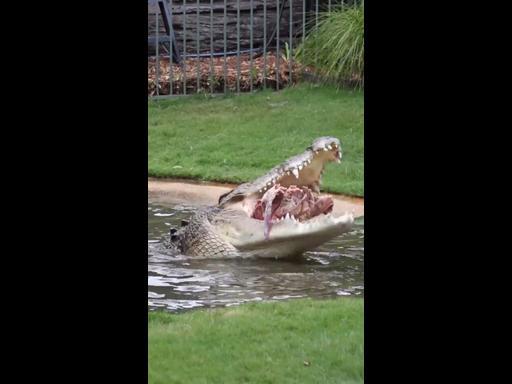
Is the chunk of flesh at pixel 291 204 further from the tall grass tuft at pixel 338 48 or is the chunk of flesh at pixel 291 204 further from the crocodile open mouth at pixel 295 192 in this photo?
the tall grass tuft at pixel 338 48

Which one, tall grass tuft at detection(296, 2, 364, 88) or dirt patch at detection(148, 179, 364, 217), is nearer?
dirt patch at detection(148, 179, 364, 217)

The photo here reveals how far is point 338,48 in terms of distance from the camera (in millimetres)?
11617

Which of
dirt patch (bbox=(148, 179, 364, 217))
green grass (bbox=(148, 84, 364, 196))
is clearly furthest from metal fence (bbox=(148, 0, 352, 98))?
dirt patch (bbox=(148, 179, 364, 217))

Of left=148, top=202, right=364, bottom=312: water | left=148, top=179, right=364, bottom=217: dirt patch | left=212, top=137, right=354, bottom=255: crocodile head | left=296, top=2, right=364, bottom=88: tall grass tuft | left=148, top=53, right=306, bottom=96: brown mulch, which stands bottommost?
left=148, top=202, right=364, bottom=312: water

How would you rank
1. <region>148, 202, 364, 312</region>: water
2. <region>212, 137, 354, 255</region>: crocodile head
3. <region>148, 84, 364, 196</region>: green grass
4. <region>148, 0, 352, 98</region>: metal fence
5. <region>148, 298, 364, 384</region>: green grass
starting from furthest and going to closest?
1. <region>148, 0, 352, 98</region>: metal fence
2. <region>148, 84, 364, 196</region>: green grass
3. <region>212, 137, 354, 255</region>: crocodile head
4. <region>148, 202, 364, 312</region>: water
5. <region>148, 298, 364, 384</region>: green grass

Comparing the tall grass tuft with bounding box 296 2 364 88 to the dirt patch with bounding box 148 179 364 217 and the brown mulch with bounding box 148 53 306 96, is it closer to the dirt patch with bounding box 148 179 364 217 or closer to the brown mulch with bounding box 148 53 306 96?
the brown mulch with bounding box 148 53 306 96

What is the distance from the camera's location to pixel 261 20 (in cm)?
1392

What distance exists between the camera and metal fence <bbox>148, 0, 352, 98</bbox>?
12578 millimetres

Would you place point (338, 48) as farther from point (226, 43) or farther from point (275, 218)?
point (275, 218)

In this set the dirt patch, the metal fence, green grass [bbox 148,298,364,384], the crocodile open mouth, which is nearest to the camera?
green grass [bbox 148,298,364,384]

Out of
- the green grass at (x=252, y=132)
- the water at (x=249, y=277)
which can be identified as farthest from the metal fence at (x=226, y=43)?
the water at (x=249, y=277)
